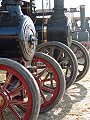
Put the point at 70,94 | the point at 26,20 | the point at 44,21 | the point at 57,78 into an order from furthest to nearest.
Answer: the point at 44,21, the point at 70,94, the point at 57,78, the point at 26,20

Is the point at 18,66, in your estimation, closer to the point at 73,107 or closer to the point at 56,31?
the point at 73,107

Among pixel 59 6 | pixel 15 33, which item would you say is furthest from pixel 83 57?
pixel 15 33

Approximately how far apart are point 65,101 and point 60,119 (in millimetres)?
864

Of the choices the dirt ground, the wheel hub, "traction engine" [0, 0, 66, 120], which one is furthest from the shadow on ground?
the wheel hub

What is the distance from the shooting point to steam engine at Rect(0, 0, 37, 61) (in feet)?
11.0

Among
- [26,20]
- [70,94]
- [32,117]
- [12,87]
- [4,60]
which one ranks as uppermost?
[26,20]

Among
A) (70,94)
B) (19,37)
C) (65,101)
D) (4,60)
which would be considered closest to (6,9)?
(19,37)

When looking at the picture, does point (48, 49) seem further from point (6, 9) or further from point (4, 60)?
point (4, 60)

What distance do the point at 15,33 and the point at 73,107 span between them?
141 centimetres

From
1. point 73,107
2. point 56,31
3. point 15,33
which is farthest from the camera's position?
point 56,31

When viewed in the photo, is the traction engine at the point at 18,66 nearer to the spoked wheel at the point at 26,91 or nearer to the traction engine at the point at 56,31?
the spoked wheel at the point at 26,91

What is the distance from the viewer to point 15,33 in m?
3.34

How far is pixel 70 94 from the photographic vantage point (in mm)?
4969

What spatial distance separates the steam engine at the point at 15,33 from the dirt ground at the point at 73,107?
78 centimetres
